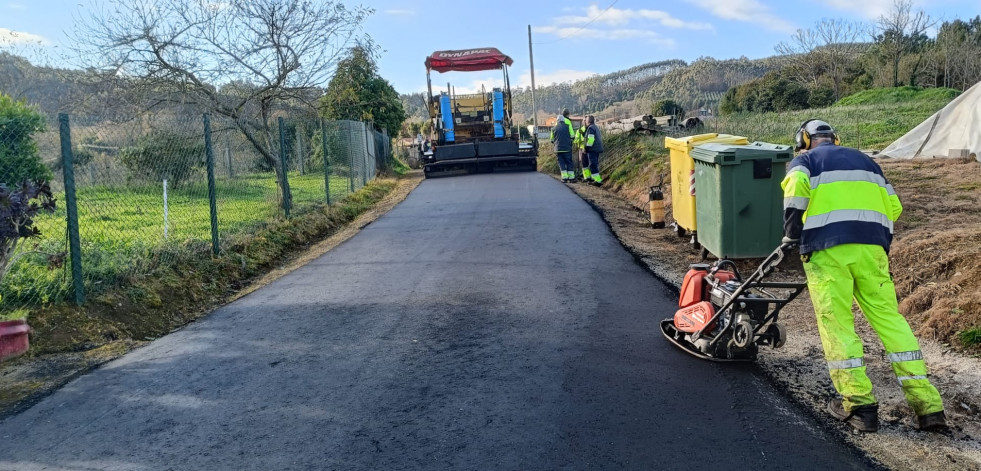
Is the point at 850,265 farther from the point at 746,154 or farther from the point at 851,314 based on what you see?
the point at 746,154

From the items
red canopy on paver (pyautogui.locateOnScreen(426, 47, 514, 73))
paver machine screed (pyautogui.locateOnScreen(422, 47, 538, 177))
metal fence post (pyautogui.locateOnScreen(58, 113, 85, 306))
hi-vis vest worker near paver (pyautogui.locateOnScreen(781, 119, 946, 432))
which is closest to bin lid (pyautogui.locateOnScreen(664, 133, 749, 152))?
hi-vis vest worker near paver (pyautogui.locateOnScreen(781, 119, 946, 432))

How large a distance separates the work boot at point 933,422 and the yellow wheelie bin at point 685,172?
5384 mm

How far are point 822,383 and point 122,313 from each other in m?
5.77

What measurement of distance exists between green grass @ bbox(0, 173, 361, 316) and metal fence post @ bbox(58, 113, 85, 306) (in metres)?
0.10

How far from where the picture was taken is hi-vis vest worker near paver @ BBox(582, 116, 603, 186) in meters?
18.4

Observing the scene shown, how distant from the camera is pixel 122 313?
268 inches

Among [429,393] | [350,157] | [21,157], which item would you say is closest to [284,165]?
[21,157]

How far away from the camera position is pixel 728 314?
5.14 m

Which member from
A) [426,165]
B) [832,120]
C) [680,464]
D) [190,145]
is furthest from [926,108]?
[680,464]

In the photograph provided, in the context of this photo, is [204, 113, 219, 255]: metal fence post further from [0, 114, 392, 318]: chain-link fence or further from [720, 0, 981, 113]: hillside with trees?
[720, 0, 981, 113]: hillside with trees

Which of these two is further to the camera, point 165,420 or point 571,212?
point 571,212

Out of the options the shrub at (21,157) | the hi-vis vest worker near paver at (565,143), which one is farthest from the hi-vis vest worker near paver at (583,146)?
the shrub at (21,157)

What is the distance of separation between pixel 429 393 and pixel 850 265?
8.45 feet

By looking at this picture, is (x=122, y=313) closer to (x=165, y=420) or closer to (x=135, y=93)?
(x=165, y=420)
